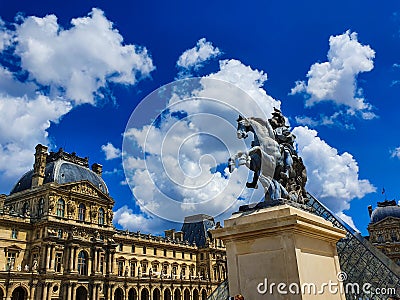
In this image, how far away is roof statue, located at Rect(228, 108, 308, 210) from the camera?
5.79 m

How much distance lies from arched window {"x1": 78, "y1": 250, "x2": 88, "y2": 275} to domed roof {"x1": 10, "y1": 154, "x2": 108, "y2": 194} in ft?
29.6

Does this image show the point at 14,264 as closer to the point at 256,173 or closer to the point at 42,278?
the point at 42,278

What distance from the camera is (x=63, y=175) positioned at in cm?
4588

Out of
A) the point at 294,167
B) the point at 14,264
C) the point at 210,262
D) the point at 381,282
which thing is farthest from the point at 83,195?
the point at 294,167

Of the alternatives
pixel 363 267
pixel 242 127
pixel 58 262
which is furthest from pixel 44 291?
pixel 242 127

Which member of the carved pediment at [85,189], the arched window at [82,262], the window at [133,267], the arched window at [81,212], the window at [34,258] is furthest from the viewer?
the window at [133,267]

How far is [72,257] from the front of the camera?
41.8 m

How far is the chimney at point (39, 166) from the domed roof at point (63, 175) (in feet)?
1.97

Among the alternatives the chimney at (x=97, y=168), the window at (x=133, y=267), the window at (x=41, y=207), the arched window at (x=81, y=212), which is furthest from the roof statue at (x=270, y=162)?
the window at (x=133, y=267)

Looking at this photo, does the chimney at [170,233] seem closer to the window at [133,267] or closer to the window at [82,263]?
the window at [133,267]

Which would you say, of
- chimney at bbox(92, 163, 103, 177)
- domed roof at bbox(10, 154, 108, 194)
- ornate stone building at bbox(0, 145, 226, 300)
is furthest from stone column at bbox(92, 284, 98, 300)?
chimney at bbox(92, 163, 103, 177)

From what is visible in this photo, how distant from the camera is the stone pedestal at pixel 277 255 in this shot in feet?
16.0

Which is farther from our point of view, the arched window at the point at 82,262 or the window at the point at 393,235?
the window at the point at 393,235

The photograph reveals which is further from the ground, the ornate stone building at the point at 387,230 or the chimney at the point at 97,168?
the chimney at the point at 97,168
